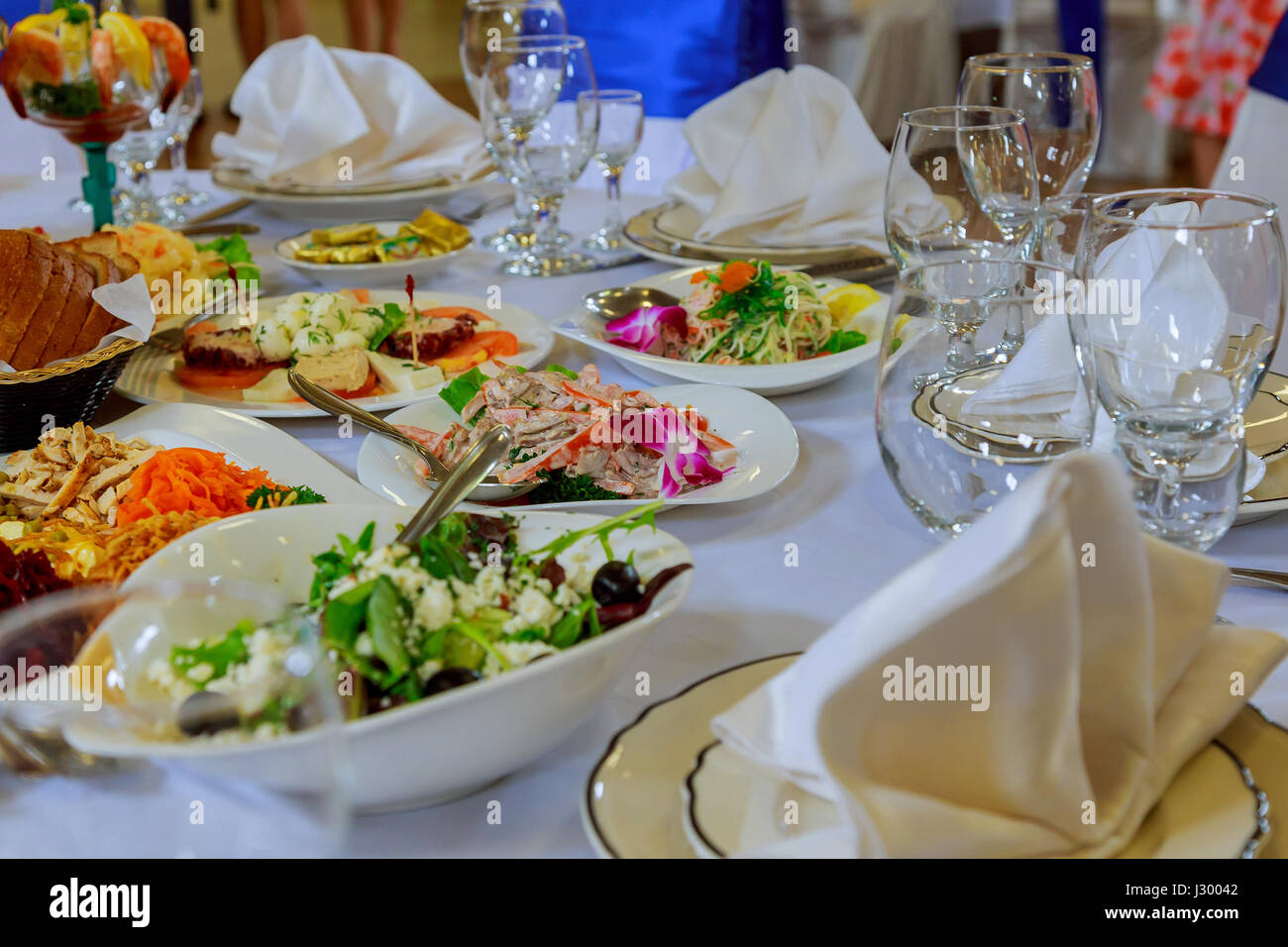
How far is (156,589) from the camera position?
545 millimetres

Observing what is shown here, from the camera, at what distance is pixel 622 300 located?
1.46 metres

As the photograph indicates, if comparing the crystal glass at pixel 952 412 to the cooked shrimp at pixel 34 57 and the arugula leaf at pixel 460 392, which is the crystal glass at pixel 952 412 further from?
the cooked shrimp at pixel 34 57

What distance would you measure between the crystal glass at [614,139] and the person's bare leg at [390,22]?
5.02 metres

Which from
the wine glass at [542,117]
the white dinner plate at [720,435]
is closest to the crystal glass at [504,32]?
the wine glass at [542,117]

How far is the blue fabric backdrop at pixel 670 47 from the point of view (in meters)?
3.19

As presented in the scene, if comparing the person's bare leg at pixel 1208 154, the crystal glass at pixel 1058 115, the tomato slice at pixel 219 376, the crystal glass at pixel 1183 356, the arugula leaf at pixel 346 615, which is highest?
the crystal glass at pixel 1058 115

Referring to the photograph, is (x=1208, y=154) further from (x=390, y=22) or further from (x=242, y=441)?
(x=242, y=441)

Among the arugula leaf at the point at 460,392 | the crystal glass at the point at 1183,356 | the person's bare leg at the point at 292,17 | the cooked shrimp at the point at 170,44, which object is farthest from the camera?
the person's bare leg at the point at 292,17

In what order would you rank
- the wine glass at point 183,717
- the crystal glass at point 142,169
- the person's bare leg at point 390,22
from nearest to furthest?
the wine glass at point 183,717, the crystal glass at point 142,169, the person's bare leg at point 390,22

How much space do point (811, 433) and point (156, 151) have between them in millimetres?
1647

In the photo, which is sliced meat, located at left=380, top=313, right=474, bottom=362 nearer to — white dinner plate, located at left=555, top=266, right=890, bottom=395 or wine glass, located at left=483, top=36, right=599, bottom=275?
white dinner plate, located at left=555, top=266, right=890, bottom=395

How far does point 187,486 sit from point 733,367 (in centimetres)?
57

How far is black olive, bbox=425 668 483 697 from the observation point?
63 cm
